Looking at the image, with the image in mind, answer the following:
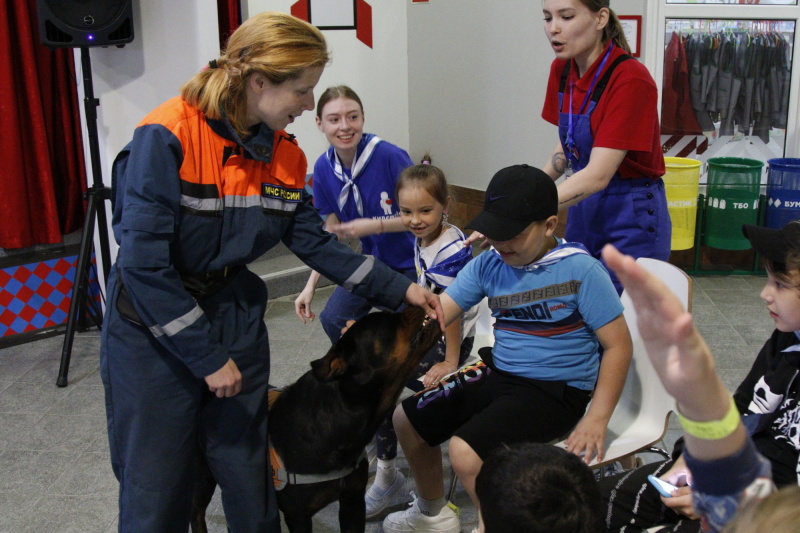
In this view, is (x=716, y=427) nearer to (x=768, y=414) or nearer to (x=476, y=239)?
(x=768, y=414)

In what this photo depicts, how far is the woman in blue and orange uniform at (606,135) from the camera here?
2.48 metres

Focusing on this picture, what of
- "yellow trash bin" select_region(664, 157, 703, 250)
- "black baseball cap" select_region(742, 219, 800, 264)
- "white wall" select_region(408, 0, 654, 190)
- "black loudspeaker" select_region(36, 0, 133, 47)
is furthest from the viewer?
"white wall" select_region(408, 0, 654, 190)

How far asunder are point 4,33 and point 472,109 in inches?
141

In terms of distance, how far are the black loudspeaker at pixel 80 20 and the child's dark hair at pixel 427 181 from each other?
226 cm

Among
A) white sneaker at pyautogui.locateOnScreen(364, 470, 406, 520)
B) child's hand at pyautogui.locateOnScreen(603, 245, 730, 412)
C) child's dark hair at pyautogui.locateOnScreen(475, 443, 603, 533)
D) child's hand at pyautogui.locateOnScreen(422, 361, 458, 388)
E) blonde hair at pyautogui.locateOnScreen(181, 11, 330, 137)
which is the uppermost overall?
blonde hair at pyautogui.locateOnScreen(181, 11, 330, 137)

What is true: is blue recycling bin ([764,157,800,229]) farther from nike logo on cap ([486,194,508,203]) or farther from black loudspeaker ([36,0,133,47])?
black loudspeaker ([36,0,133,47])

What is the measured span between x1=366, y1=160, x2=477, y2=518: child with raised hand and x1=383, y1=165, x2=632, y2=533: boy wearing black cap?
10.6 inches

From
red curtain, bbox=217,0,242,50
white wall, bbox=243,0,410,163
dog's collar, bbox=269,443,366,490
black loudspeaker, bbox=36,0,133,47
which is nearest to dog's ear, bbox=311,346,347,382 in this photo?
dog's collar, bbox=269,443,366,490

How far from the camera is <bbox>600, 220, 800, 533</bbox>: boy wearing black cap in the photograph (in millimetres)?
1736

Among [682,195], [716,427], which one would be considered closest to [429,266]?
[716,427]

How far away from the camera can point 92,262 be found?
492 cm

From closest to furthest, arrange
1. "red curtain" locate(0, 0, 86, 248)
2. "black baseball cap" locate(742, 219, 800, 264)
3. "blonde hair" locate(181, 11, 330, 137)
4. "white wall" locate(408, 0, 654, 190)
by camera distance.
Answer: "black baseball cap" locate(742, 219, 800, 264)
"blonde hair" locate(181, 11, 330, 137)
"red curtain" locate(0, 0, 86, 248)
"white wall" locate(408, 0, 654, 190)

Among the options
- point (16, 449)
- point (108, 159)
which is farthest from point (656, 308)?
point (108, 159)

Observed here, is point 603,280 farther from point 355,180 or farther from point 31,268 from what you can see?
point 31,268
